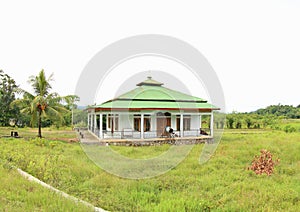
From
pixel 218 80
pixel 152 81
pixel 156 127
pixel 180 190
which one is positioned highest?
pixel 152 81

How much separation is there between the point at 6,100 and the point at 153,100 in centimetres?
1525

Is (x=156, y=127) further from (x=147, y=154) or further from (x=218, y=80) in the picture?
(x=218, y=80)

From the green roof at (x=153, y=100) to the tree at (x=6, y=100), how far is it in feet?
37.2

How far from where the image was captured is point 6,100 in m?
24.0

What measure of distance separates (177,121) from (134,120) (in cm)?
325

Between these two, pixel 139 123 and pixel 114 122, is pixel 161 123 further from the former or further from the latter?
pixel 114 122

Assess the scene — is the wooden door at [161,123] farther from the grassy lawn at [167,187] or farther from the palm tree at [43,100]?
the grassy lawn at [167,187]

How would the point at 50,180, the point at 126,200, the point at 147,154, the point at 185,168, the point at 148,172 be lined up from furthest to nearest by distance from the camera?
the point at 147,154, the point at 185,168, the point at 148,172, the point at 50,180, the point at 126,200

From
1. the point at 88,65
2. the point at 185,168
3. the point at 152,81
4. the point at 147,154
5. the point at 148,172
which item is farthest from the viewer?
the point at 152,81

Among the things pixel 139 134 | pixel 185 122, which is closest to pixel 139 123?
pixel 139 134

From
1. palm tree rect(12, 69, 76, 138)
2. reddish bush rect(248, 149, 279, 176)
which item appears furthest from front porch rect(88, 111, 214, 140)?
reddish bush rect(248, 149, 279, 176)

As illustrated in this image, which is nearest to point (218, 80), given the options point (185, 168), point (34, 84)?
point (185, 168)

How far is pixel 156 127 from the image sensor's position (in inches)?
703

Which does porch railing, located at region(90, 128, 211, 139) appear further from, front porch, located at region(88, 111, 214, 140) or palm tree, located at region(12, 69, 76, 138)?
palm tree, located at region(12, 69, 76, 138)
